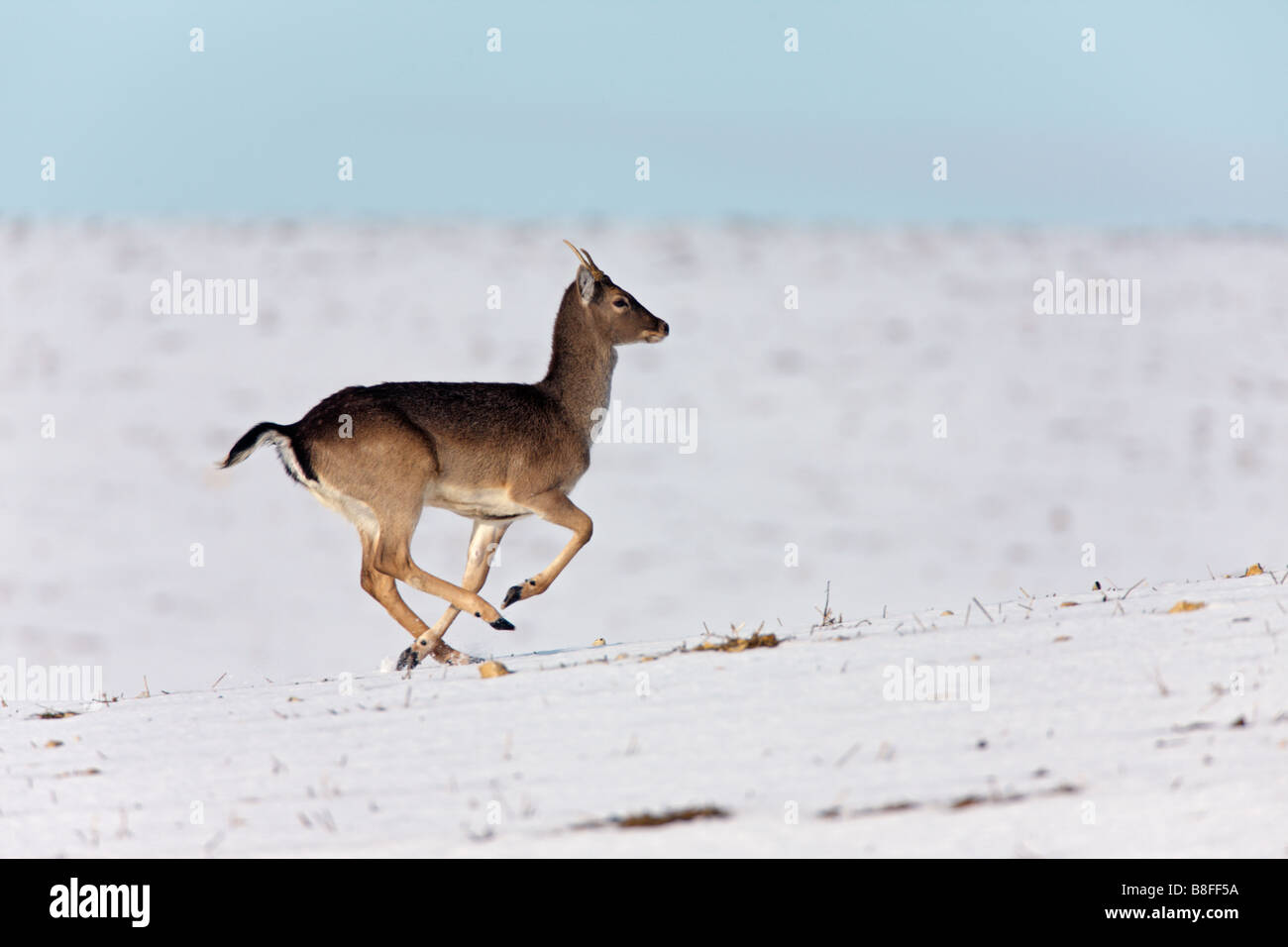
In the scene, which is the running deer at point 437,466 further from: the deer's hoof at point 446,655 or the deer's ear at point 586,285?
the deer's ear at point 586,285

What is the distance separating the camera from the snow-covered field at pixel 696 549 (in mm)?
5898

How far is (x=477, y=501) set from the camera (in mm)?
11219

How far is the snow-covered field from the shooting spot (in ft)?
19.4

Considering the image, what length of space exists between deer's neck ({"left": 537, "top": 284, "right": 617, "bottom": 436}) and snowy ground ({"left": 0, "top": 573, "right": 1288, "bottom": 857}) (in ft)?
12.3

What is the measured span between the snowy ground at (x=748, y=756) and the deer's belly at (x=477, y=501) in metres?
2.40

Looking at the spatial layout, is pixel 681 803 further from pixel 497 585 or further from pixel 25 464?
pixel 25 464

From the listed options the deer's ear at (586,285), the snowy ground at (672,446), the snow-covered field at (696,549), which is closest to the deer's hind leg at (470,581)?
the snow-covered field at (696,549)

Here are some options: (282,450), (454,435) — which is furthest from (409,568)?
(282,450)

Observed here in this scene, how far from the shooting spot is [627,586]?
23.3 metres

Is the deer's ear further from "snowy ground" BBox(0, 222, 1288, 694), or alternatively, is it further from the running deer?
Answer: "snowy ground" BBox(0, 222, 1288, 694)

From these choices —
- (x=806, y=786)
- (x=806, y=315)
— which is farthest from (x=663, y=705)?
(x=806, y=315)

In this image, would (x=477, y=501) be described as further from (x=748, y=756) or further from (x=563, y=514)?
(x=748, y=756)
